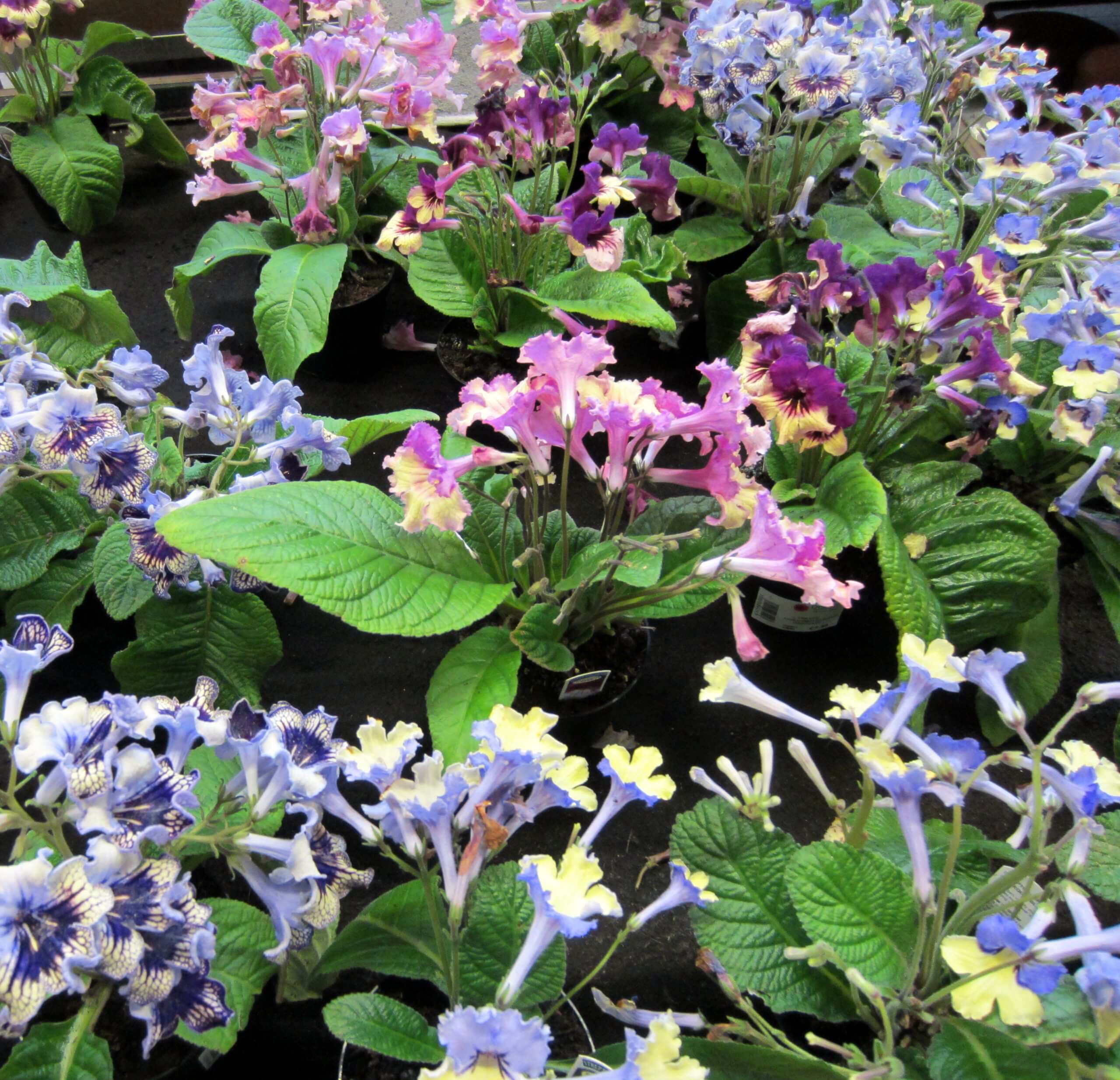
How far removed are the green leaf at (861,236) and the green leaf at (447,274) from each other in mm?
631

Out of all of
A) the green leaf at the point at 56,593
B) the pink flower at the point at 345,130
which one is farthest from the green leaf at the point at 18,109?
the green leaf at the point at 56,593

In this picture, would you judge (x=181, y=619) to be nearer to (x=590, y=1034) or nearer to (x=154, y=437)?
(x=154, y=437)

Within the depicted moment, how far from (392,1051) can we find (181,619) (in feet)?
1.89

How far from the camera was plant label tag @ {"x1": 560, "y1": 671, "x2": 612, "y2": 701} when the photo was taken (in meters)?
1.04

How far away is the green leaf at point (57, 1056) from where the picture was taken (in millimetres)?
652

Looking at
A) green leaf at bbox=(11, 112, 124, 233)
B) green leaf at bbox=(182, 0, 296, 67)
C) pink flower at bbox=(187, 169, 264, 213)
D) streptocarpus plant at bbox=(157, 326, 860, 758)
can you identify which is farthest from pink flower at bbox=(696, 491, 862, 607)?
green leaf at bbox=(11, 112, 124, 233)

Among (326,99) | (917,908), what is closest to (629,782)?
(917,908)

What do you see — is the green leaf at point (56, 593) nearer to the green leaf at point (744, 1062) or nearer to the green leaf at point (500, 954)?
the green leaf at point (500, 954)

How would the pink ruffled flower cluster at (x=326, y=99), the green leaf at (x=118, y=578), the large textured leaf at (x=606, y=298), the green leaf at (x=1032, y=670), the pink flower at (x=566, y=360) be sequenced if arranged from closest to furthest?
the pink flower at (x=566, y=360) → the green leaf at (x=118, y=578) → the green leaf at (x=1032, y=670) → the large textured leaf at (x=606, y=298) → the pink ruffled flower cluster at (x=326, y=99)

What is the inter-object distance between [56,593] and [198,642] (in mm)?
204

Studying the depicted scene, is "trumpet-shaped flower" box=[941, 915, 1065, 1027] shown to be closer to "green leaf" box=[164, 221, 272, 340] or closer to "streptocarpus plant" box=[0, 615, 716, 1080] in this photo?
"streptocarpus plant" box=[0, 615, 716, 1080]

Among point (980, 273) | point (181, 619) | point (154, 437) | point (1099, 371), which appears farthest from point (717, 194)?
point (181, 619)

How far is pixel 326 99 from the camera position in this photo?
157cm

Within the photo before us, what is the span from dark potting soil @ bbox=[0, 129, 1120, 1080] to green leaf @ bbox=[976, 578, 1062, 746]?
5 cm
